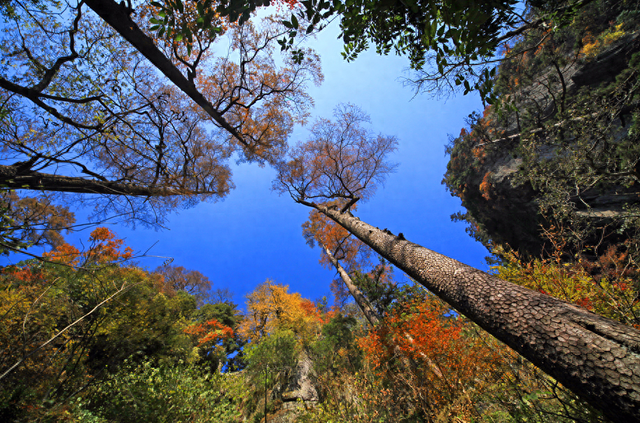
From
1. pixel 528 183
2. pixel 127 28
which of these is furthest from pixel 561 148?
pixel 127 28

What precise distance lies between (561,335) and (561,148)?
332 inches

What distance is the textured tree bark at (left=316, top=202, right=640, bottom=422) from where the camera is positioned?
130cm

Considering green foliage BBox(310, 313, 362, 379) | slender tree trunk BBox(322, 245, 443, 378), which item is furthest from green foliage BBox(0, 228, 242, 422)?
slender tree trunk BBox(322, 245, 443, 378)

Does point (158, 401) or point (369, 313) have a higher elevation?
point (369, 313)

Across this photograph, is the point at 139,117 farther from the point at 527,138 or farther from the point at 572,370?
the point at 527,138

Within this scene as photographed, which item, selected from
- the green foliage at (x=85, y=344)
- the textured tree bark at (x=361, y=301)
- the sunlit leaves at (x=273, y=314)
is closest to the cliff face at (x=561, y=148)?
the textured tree bark at (x=361, y=301)

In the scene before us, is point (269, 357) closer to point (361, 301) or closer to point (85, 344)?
point (361, 301)

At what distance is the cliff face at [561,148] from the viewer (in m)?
4.74

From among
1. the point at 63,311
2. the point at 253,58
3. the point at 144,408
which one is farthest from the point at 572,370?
the point at 63,311

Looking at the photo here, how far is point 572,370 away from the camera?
1.46 meters

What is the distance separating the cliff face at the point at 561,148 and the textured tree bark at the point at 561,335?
1.77 m

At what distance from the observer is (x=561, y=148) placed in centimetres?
672

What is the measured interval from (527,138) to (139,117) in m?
11.8

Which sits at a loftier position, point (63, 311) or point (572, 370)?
point (63, 311)
